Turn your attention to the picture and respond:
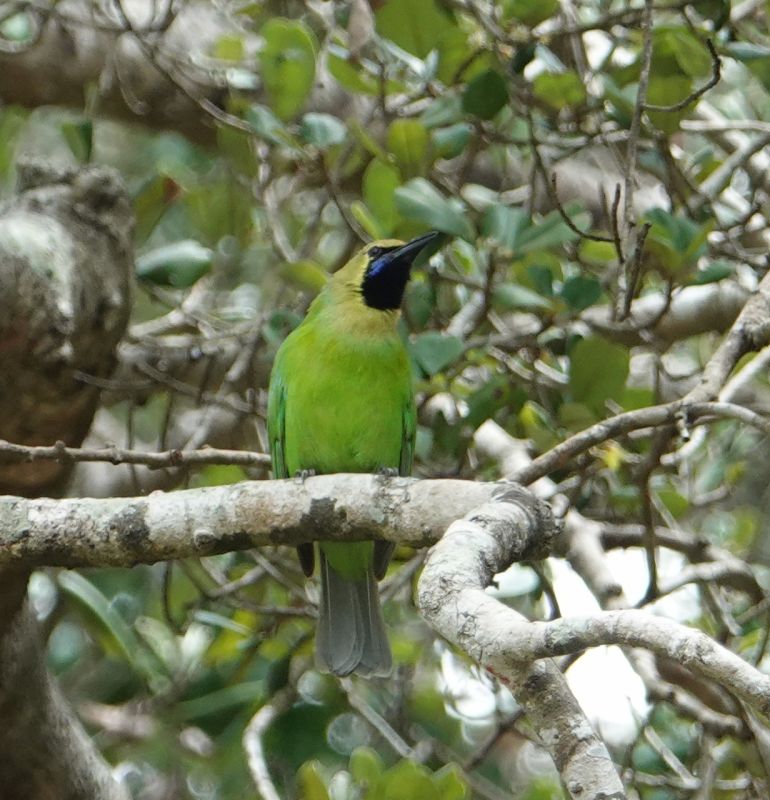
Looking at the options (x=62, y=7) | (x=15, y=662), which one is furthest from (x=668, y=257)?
(x=62, y=7)

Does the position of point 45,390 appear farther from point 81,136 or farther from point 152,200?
point 152,200

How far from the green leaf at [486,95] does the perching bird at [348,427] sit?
434 mm

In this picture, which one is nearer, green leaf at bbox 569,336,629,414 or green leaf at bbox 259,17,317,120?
green leaf at bbox 569,336,629,414

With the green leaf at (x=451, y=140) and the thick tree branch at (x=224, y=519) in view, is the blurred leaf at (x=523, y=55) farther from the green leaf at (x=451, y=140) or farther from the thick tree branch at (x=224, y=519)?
the thick tree branch at (x=224, y=519)

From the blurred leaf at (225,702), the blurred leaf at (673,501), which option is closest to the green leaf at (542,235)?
the blurred leaf at (673,501)

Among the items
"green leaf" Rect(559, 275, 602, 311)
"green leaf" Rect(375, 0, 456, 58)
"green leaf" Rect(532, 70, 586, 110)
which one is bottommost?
"green leaf" Rect(559, 275, 602, 311)

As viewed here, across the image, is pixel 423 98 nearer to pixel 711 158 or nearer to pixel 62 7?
pixel 711 158

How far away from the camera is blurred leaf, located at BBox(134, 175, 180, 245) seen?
480 centimetres

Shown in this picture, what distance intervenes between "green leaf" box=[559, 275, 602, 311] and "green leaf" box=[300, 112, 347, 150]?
3.13ft

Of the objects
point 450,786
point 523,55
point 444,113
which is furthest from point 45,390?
point 523,55

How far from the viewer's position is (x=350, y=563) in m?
4.34

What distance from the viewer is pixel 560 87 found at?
430cm

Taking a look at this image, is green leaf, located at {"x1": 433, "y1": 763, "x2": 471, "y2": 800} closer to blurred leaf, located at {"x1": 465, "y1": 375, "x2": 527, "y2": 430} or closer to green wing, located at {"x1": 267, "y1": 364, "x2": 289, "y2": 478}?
blurred leaf, located at {"x1": 465, "y1": 375, "x2": 527, "y2": 430}

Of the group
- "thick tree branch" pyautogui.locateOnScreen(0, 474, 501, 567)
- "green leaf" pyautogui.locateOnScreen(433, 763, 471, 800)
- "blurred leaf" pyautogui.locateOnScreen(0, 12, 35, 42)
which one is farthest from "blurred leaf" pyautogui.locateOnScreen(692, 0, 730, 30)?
"blurred leaf" pyautogui.locateOnScreen(0, 12, 35, 42)
